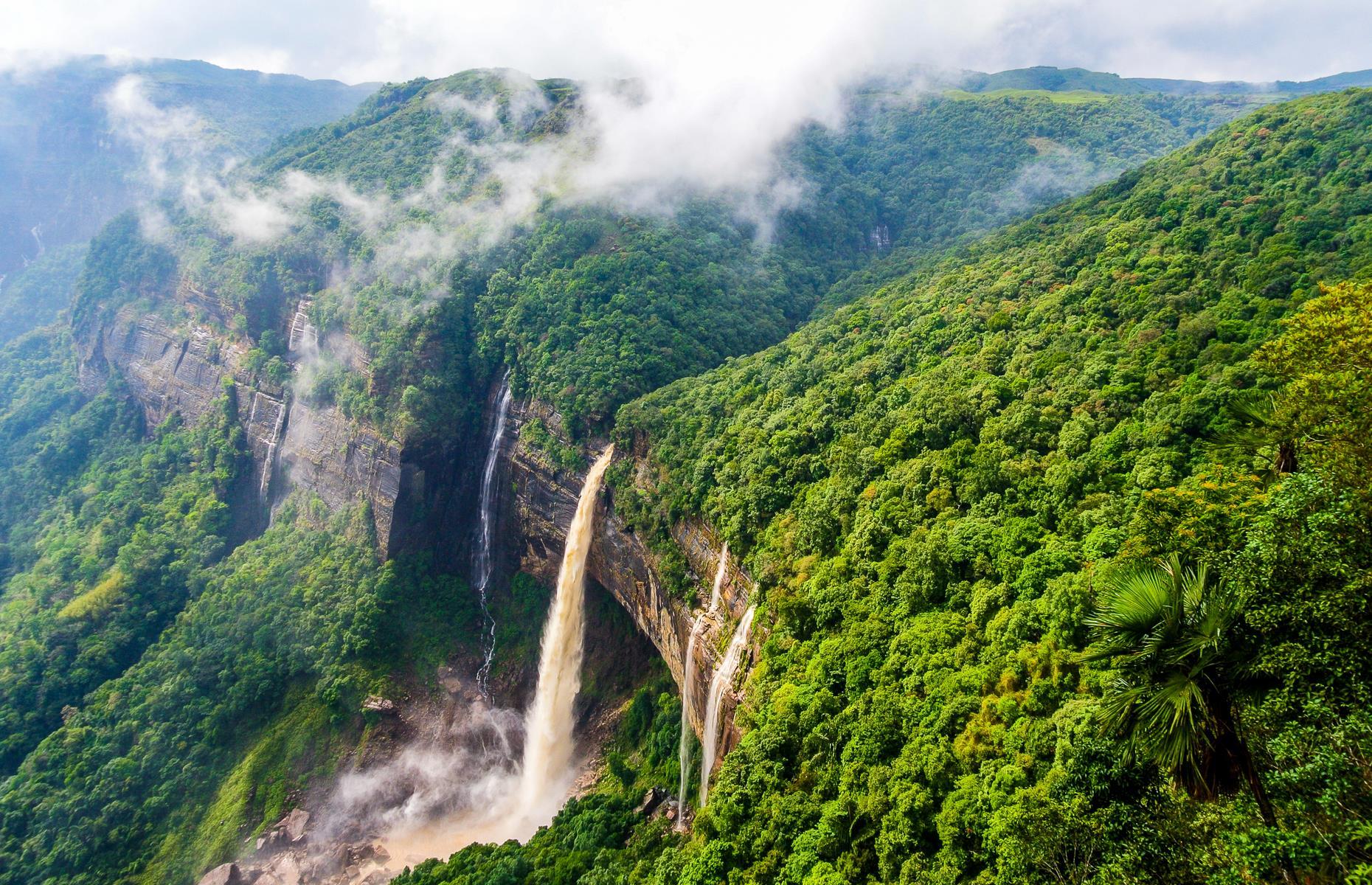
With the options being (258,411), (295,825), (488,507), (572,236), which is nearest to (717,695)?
(295,825)

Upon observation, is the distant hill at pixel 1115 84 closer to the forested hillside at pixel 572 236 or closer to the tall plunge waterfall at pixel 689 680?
the forested hillside at pixel 572 236

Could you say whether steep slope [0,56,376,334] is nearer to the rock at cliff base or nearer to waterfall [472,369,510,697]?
waterfall [472,369,510,697]

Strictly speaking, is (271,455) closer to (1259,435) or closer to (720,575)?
(720,575)

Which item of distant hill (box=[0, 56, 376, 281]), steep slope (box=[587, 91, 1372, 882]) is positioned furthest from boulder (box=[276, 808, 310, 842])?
distant hill (box=[0, 56, 376, 281])

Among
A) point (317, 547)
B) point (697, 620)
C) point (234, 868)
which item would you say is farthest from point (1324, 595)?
point (317, 547)

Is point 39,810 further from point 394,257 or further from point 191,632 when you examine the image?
point 394,257

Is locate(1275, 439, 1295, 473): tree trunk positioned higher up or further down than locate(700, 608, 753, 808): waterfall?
higher up
